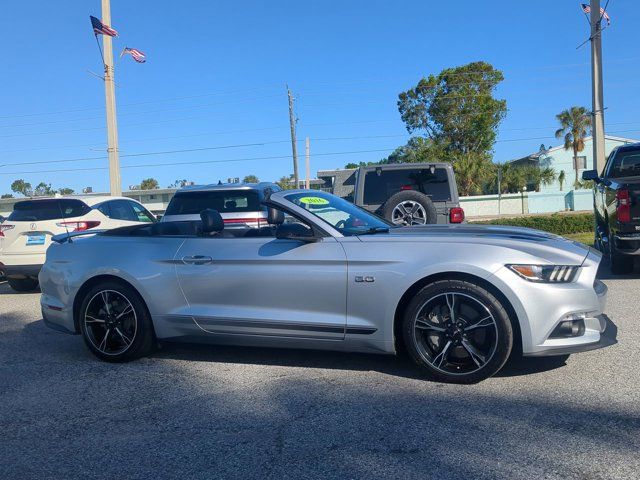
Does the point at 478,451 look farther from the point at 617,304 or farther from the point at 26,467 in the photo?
the point at 617,304

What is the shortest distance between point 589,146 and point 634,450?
53.2 m

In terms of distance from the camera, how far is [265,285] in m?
4.70

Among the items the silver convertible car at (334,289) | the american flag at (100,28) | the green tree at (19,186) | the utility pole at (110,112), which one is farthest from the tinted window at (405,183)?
the green tree at (19,186)

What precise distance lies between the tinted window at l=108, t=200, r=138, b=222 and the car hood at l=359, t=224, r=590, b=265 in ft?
22.8

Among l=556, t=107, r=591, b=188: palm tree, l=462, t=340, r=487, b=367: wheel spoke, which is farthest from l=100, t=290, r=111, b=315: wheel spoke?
l=556, t=107, r=591, b=188: palm tree

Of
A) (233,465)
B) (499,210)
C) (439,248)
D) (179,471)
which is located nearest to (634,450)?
(439,248)

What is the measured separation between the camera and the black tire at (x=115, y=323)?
203 inches

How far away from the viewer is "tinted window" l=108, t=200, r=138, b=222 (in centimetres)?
1040

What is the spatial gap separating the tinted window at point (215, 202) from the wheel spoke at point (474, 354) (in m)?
5.25

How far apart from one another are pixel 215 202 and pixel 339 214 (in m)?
4.35

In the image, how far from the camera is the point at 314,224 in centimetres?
472

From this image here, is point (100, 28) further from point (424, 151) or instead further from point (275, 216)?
point (424, 151)

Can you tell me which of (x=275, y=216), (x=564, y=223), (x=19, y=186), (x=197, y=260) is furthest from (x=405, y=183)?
(x=19, y=186)

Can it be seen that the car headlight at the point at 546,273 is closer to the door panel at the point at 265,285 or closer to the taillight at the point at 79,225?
the door panel at the point at 265,285
